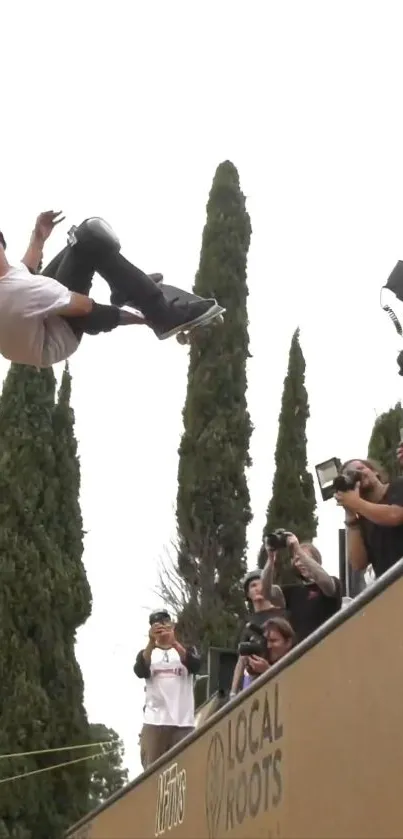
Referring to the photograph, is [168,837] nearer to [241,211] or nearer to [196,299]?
[196,299]

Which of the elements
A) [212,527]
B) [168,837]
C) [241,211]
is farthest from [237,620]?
[168,837]

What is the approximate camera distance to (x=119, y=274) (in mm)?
4918

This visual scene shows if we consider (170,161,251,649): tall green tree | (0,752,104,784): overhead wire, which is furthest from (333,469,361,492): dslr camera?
(170,161,251,649): tall green tree

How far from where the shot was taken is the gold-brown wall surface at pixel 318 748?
3799mm

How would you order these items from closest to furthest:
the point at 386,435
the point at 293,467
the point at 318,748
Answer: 1. the point at 318,748
2. the point at 386,435
3. the point at 293,467

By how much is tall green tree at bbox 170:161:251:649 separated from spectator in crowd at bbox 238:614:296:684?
11.3 metres

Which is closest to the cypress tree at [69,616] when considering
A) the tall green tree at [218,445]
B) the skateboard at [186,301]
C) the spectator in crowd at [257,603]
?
the tall green tree at [218,445]

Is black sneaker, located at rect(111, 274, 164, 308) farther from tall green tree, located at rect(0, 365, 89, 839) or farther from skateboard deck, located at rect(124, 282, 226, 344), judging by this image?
tall green tree, located at rect(0, 365, 89, 839)

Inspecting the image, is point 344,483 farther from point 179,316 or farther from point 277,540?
point 277,540

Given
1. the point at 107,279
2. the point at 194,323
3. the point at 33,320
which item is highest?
the point at 107,279

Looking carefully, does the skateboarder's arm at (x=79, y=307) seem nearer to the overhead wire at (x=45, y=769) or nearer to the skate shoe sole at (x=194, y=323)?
the skate shoe sole at (x=194, y=323)

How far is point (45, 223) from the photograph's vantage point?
16.9 ft

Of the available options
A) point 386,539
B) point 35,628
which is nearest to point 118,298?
point 386,539

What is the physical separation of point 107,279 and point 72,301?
237 mm
